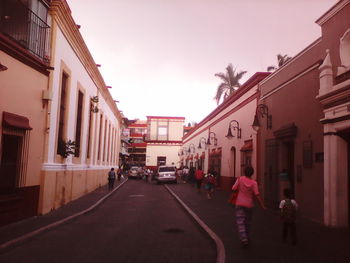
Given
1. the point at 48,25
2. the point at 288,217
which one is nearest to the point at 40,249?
the point at 288,217

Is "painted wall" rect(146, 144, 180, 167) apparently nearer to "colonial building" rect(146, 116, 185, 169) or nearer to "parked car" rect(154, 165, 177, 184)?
"colonial building" rect(146, 116, 185, 169)

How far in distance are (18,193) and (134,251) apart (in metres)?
4.60

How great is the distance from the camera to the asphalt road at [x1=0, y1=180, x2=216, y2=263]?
21.8ft

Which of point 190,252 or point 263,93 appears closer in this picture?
point 190,252

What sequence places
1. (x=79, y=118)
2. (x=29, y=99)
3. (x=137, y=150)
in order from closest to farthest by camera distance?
(x=29, y=99) → (x=79, y=118) → (x=137, y=150)

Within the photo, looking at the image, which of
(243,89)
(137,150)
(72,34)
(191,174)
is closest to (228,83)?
(191,174)

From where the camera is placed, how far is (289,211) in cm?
782

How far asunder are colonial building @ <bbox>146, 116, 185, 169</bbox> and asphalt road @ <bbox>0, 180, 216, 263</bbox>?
164 ft

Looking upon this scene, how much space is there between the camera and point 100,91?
24.3 meters

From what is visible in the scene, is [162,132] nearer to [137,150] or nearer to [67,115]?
[137,150]

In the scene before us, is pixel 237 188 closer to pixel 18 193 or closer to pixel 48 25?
pixel 18 193

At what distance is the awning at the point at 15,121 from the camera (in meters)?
9.08

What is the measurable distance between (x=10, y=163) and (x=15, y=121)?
125 cm

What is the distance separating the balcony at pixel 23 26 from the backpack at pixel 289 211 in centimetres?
832
